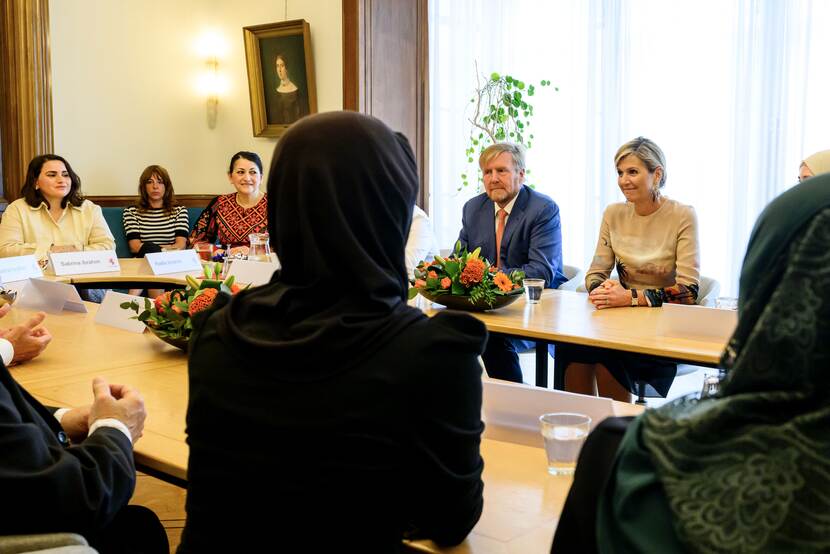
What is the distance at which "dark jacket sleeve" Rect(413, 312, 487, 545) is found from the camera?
123 cm

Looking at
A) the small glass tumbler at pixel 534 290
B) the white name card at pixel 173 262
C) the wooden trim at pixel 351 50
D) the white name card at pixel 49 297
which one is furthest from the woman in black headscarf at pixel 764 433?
the wooden trim at pixel 351 50

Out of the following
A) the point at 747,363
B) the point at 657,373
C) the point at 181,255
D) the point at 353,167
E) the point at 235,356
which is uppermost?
the point at 353,167

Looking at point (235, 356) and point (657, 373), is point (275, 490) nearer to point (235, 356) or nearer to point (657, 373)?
point (235, 356)

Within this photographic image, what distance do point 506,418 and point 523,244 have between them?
2.48 m

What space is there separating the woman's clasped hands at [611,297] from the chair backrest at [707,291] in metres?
0.40

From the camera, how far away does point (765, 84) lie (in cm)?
475

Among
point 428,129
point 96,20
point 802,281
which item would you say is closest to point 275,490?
point 802,281

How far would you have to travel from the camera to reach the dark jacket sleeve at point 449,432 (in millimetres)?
1228

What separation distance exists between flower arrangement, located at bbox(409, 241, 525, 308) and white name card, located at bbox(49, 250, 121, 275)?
2155 mm

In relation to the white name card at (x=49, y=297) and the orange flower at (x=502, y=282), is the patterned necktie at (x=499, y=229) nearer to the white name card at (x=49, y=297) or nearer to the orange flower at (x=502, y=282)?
the orange flower at (x=502, y=282)

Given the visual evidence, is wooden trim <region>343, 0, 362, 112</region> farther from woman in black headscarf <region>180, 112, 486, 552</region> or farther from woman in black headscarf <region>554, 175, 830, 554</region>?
woman in black headscarf <region>554, 175, 830, 554</region>

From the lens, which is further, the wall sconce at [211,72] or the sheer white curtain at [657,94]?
the wall sconce at [211,72]

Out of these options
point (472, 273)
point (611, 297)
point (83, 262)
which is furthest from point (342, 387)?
point (83, 262)

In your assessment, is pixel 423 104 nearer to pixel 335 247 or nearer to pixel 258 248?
pixel 258 248
